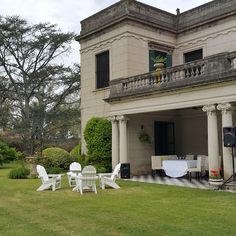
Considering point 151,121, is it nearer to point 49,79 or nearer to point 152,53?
point 152,53

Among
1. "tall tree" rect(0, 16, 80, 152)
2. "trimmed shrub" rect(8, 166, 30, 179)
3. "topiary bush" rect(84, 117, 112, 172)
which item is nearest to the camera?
"trimmed shrub" rect(8, 166, 30, 179)

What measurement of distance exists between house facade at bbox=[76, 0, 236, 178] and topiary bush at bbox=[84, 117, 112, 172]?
773 millimetres

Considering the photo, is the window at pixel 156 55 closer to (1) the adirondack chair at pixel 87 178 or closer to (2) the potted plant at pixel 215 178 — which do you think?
(2) the potted plant at pixel 215 178

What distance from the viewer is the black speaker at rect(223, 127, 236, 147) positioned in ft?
35.2

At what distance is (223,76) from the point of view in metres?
11.2

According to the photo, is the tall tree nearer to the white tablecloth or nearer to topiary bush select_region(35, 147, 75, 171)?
topiary bush select_region(35, 147, 75, 171)

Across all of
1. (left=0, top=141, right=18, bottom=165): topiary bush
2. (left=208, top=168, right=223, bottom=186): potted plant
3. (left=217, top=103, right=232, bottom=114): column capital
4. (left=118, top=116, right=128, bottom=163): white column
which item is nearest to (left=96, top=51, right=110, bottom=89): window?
(left=118, top=116, right=128, bottom=163): white column

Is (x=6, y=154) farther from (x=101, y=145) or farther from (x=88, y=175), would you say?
(x=88, y=175)

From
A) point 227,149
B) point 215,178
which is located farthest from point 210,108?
point 215,178

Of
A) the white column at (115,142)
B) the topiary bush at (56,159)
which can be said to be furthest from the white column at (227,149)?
the topiary bush at (56,159)

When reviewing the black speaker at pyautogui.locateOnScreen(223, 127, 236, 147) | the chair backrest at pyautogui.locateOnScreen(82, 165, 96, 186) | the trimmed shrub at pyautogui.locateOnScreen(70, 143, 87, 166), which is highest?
the black speaker at pyautogui.locateOnScreen(223, 127, 236, 147)

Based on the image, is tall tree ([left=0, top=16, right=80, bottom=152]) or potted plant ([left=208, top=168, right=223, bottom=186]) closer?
potted plant ([left=208, top=168, right=223, bottom=186])

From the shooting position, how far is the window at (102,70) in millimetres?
18234

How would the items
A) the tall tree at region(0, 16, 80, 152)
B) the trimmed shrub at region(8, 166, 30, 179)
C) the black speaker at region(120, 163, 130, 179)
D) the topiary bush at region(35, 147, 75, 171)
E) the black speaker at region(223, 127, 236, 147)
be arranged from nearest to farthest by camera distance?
the black speaker at region(223, 127, 236, 147), the black speaker at region(120, 163, 130, 179), the trimmed shrub at region(8, 166, 30, 179), the topiary bush at region(35, 147, 75, 171), the tall tree at region(0, 16, 80, 152)
